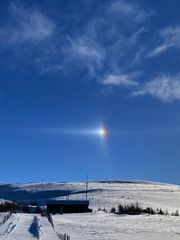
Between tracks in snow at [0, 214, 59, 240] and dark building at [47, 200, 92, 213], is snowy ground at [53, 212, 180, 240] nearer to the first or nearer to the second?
tracks in snow at [0, 214, 59, 240]

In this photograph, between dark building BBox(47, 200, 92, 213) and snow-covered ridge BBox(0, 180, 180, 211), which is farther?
snow-covered ridge BBox(0, 180, 180, 211)

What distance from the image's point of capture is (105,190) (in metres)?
146

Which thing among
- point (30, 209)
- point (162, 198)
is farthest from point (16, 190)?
point (30, 209)

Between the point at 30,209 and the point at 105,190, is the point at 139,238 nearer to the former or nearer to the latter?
the point at 30,209

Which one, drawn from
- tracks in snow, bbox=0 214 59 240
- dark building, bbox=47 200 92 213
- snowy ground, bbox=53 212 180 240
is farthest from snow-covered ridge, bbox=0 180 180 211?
tracks in snow, bbox=0 214 59 240

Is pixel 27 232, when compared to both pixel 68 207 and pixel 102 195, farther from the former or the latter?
pixel 102 195

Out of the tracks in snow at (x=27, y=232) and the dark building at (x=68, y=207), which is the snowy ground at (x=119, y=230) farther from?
the dark building at (x=68, y=207)

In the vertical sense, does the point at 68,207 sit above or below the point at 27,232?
above

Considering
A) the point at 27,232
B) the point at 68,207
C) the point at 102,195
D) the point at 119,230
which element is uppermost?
the point at 102,195

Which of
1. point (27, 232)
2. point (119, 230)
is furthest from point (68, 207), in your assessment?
point (27, 232)

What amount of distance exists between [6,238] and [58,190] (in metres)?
129

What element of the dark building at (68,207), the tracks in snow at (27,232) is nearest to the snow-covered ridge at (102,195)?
the dark building at (68,207)

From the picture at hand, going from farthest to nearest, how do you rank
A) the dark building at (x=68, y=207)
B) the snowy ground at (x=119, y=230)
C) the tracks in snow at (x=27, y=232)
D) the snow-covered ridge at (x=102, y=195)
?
the snow-covered ridge at (x=102, y=195) < the dark building at (x=68, y=207) < the snowy ground at (x=119, y=230) < the tracks in snow at (x=27, y=232)

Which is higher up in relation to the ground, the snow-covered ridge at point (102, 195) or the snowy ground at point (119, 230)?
the snow-covered ridge at point (102, 195)
